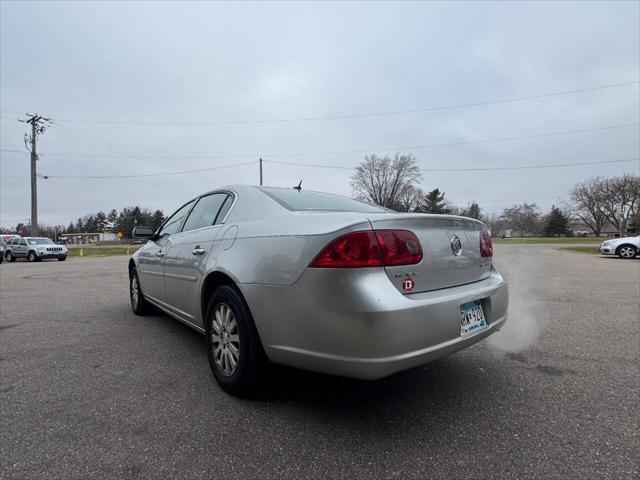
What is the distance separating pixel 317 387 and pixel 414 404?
0.67 m

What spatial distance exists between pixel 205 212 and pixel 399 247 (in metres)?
2.06

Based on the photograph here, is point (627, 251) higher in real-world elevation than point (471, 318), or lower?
lower

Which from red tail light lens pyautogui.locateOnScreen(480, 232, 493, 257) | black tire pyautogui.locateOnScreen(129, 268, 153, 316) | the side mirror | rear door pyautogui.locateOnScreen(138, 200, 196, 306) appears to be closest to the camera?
red tail light lens pyautogui.locateOnScreen(480, 232, 493, 257)

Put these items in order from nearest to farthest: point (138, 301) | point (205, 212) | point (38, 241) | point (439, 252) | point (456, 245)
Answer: point (439, 252), point (456, 245), point (205, 212), point (138, 301), point (38, 241)

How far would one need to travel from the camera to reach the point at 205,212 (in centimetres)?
339

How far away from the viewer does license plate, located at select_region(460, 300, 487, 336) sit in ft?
7.07

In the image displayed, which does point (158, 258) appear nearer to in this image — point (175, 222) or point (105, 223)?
point (175, 222)

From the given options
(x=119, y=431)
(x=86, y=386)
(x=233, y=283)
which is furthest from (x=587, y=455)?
(x=86, y=386)

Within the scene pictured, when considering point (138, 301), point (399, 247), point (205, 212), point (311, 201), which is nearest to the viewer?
point (399, 247)

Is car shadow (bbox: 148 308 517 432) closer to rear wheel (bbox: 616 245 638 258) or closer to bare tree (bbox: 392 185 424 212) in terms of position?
rear wheel (bbox: 616 245 638 258)

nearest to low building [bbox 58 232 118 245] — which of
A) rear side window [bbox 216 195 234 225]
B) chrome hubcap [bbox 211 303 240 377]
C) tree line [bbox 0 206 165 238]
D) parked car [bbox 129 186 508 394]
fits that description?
tree line [bbox 0 206 165 238]

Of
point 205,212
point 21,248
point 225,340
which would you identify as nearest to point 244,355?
point 225,340

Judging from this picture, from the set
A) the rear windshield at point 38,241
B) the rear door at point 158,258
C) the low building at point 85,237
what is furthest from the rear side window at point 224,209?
the low building at point 85,237

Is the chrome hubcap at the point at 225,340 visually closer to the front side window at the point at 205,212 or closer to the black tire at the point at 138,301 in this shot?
the front side window at the point at 205,212
